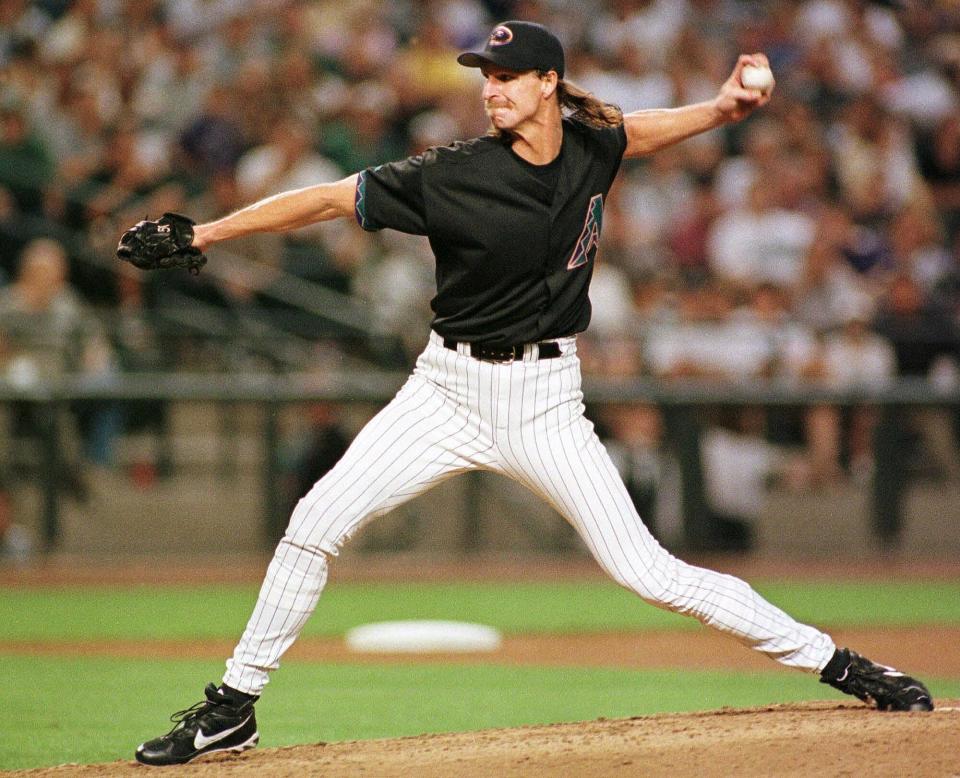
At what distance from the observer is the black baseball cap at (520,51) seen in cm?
402

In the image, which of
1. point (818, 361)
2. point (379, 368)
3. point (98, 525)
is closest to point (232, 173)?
point (379, 368)

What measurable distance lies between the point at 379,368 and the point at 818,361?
3195mm

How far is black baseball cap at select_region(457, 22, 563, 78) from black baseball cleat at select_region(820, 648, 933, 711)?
6.35 ft

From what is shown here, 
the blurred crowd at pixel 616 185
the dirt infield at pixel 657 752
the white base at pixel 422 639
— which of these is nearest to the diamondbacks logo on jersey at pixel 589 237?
the dirt infield at pixel 657 752

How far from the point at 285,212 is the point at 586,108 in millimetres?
955

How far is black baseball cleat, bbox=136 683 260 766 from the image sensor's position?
13.4 ft

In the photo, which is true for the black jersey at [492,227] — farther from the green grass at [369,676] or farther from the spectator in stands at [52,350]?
the spectator in stands at [52,350]

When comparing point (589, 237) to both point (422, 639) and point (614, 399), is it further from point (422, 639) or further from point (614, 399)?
point (614, 399)

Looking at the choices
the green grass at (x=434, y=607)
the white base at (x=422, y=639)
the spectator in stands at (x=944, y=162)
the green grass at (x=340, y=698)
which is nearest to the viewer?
the green grass at (x=340, y=698)

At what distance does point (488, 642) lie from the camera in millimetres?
7461

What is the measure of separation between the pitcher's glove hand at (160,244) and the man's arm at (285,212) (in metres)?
0.03

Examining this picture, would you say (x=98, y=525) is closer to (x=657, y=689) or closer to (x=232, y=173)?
(x=232, y=173)

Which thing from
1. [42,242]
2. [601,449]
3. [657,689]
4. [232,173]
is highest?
[232,173]

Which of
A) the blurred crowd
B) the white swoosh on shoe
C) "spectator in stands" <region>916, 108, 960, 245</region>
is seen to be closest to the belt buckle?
the white swoosh on shoe
